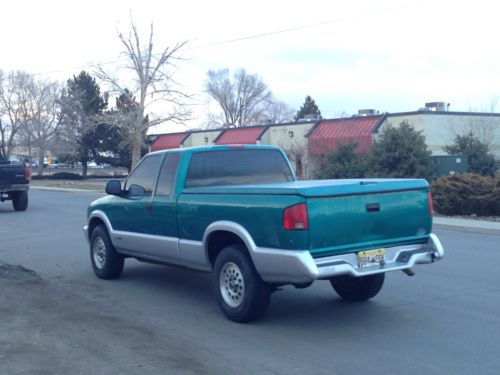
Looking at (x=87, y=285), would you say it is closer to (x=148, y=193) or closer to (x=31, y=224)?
(x=148, y=193)

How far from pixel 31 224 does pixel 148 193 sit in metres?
11.5

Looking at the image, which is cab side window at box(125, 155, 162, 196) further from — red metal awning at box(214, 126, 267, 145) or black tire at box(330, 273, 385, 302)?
red metal awning at box(214, 126, 267, 145)

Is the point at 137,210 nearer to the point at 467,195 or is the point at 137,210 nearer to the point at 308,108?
the point at 467,195

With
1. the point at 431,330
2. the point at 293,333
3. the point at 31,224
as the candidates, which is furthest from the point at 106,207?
the point at 31,224

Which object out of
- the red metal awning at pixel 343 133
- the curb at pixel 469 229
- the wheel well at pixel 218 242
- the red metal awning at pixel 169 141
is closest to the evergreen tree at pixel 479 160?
the red metal awning at pixel 343 133

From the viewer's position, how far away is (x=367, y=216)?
7.18 meters

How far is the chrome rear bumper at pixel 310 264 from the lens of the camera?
22.0ft

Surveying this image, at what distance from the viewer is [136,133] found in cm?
4584

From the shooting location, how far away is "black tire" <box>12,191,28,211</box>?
79.8ft

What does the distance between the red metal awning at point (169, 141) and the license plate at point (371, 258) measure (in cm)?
4790

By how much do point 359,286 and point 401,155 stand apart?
19.3m

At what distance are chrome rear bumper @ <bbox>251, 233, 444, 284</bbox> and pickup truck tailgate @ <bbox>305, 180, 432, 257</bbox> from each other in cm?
9

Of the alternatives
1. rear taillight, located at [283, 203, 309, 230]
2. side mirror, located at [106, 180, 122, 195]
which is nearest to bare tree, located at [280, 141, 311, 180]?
side mirror, located at [106, 180, 122, 195]

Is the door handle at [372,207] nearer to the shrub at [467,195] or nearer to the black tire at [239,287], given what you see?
the black tire at [239,287]
